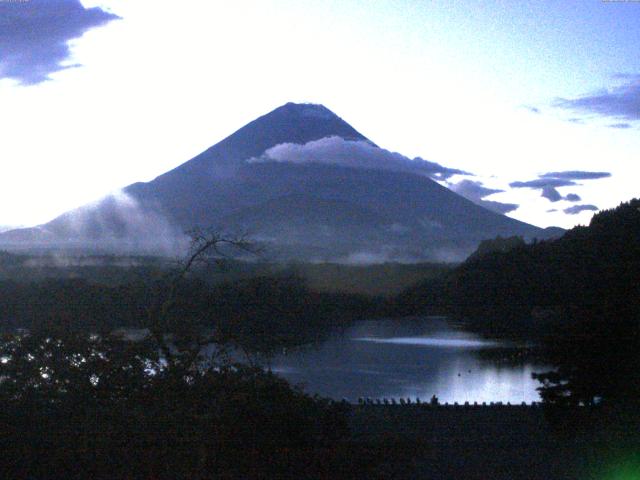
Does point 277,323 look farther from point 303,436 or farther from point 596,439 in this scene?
point 596,439

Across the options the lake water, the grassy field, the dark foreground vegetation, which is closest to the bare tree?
the dark foreground vegetation

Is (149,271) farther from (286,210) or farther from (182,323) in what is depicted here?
(286,210)

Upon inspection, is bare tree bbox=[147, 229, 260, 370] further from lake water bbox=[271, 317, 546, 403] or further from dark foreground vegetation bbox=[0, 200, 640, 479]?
lake water bbox=[271, 317, 546, 403]

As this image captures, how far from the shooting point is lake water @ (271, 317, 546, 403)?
2264 centimetres

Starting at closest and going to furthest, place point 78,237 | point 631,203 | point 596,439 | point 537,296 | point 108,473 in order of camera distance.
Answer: point 108,473
point 596,439
point 78,237
point 537,296
point 631,203

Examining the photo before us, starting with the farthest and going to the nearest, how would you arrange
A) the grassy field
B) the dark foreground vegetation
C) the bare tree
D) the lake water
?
the lake water → the grassy field → the bare tree → the dark foreground vegetation

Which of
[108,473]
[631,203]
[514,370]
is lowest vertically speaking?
[514,370]

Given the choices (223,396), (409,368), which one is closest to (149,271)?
(223,396)

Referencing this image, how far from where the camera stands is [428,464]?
9109mm

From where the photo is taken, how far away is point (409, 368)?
27.9 meters

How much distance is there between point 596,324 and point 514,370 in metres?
16.9

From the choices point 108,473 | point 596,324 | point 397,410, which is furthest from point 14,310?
point 397,410

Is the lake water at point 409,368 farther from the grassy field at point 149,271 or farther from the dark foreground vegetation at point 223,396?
the dark foreground vegetation at point 223,396

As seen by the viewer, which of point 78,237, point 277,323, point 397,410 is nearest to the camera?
point 277,323
